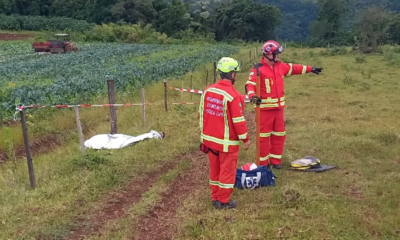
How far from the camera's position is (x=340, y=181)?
653cm

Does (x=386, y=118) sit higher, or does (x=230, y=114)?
(x=230, y=114)

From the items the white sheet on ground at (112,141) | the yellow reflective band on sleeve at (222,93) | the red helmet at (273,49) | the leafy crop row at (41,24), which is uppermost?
the red helmet at (273,49)

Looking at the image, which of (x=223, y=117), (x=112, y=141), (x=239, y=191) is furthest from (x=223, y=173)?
(x=112, y=141)

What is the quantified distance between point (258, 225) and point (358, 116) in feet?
23.7

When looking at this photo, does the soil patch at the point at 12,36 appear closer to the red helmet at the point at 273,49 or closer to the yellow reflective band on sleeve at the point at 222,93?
the red helmet at the point at 273,49

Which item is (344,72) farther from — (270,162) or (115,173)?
(115,173)

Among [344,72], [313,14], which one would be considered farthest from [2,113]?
[313,14]

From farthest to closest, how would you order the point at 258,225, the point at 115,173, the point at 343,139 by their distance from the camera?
the point at 343,139 < the point at 115,173 < the point at 258,225

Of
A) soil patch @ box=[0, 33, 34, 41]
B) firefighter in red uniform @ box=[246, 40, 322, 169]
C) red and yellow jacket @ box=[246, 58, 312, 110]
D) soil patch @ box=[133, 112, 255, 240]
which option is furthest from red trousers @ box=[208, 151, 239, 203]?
soil patch @ box=[0, 33, 34, 41]

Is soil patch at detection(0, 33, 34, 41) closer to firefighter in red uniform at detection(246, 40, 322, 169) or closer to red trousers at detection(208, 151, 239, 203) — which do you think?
firefighter in red uniform at detection(246, 40, 322, 169)

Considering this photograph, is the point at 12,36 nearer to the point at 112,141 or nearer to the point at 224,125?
the point at 112,141

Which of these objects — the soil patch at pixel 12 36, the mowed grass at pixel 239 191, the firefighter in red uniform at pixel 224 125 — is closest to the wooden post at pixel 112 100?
the mowed grass at pixel 239 191

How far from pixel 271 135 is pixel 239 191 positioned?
4.59 ft

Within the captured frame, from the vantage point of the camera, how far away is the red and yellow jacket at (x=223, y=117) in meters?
5.27
